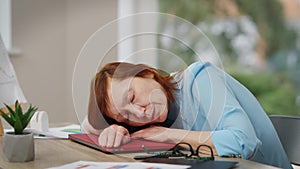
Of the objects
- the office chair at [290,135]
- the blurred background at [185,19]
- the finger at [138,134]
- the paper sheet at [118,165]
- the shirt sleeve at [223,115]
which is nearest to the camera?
the paper sheet at [118,165]

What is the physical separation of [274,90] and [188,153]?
6.63ft

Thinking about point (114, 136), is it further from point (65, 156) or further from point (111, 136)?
point (65, 156)

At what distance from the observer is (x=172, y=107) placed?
133 centimetres

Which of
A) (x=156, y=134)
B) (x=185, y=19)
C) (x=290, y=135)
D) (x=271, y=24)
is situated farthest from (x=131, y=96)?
(x=271, y=24)

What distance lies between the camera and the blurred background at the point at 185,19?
123 inches

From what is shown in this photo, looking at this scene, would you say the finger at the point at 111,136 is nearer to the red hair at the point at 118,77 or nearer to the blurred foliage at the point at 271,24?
the red hair at the point at 118,77

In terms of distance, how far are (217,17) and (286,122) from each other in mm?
1746

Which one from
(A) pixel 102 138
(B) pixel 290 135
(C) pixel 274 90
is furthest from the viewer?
(C) pixel 274 90

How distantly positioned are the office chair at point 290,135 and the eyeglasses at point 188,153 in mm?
433

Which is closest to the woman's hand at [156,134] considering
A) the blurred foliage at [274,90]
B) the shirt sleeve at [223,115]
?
the shirt sleeve at [223,115]

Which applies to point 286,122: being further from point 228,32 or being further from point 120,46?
point 228,32

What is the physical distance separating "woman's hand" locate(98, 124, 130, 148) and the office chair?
1.75 ft

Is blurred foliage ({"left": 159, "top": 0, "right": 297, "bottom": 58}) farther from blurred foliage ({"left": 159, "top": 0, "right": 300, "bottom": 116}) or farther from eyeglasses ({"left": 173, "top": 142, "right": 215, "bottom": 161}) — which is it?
eyeglasses ({"left": 173, "top": 142, "right": 215, "bottom": 161})

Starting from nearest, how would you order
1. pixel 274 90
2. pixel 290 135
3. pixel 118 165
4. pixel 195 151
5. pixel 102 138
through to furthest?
pixel 118 165, pixel 195 151, pixel 102 138, pixel 290 135, pixel 274 90
